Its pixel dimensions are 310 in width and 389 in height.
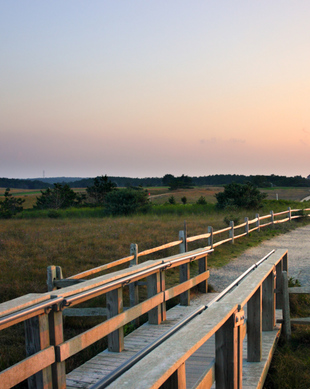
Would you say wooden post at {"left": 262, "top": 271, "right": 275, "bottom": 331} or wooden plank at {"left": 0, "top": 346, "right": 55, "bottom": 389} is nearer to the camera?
wooden plank at {"left": 0, "top": 346, "right": 55, "bottom": 389}

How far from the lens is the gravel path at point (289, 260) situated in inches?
441

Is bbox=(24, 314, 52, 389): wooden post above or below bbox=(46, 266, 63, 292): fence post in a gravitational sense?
above

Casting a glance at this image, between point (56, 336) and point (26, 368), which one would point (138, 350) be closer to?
point (56, 336)

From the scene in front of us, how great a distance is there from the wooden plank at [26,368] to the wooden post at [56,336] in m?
0.10

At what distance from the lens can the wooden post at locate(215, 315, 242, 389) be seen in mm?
2738

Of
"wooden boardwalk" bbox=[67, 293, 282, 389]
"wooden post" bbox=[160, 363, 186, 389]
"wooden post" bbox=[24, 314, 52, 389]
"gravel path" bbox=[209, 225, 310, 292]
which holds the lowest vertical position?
"gravel path" bbox=[209, 225, 310, 292]

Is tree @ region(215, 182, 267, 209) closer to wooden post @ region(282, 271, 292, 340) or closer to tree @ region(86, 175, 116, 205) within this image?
tree @ region(86, 175, 116, 205)

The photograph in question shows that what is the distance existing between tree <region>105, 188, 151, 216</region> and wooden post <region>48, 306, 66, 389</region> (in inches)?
1302

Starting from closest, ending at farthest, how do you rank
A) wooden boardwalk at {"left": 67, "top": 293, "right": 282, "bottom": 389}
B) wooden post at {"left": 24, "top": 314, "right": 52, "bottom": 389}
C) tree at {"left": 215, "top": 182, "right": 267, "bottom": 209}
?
wooden post at {"left": 24, "top": 314, "right": 52, "bottom": 389} → wooden boardwalk at {"left": 67, "top": 293, "right": 282, "bottom": 389} → tree at {"left": 215, "top": 182, "right": 267, "bottom": 209}

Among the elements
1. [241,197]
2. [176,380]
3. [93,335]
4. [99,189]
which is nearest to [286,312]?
[93,335]

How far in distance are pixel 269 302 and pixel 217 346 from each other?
2.64 m

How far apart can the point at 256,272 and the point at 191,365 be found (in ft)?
3.88

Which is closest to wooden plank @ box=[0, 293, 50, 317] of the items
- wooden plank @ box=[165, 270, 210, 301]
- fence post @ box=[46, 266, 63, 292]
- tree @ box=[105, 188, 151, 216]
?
fence post @ box=[46, 266, 63, 292]

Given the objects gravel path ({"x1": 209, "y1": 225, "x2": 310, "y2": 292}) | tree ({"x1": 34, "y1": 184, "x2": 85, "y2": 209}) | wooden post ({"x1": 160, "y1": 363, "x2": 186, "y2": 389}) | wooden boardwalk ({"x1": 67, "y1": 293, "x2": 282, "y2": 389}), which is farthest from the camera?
tree ({"x1": 34, "y1": 184, "x2": 85, "y2": 209})
